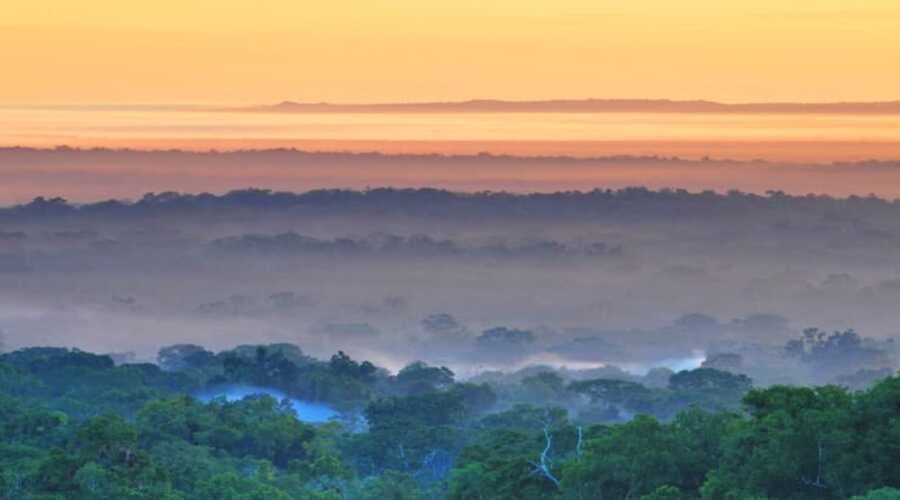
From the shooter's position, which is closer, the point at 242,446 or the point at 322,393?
the point at 242,446

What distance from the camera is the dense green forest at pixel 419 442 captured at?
22859 mm

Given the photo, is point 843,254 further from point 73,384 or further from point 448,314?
point 73,384

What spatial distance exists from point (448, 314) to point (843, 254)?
54953 millimetres

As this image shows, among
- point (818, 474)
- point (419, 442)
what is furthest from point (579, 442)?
point (419, 442)

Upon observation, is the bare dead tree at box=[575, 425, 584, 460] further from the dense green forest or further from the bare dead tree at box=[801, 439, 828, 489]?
the bare dead tree at box=[801, 439, 828, 489]

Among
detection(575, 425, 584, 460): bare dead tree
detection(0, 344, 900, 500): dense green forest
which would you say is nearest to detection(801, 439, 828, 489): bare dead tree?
detection(0, 344, 900, 500): dense green forest

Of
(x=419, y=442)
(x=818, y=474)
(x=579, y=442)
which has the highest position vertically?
(x=419, y=442)

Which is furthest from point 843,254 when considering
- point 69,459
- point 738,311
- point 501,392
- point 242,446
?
point 69,459

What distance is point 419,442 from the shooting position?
4759 centimetres

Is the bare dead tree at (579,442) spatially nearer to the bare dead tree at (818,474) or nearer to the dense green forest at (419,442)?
the dense green forest at (419,442)

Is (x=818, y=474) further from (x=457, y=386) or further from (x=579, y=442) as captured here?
(x=457, y=386)

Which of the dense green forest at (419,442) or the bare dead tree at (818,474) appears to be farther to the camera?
the dense green forest at (419,442)

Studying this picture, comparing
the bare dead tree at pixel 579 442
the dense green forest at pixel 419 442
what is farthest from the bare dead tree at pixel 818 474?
the bare dead tree at pixel 579 442

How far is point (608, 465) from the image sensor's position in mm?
25984
